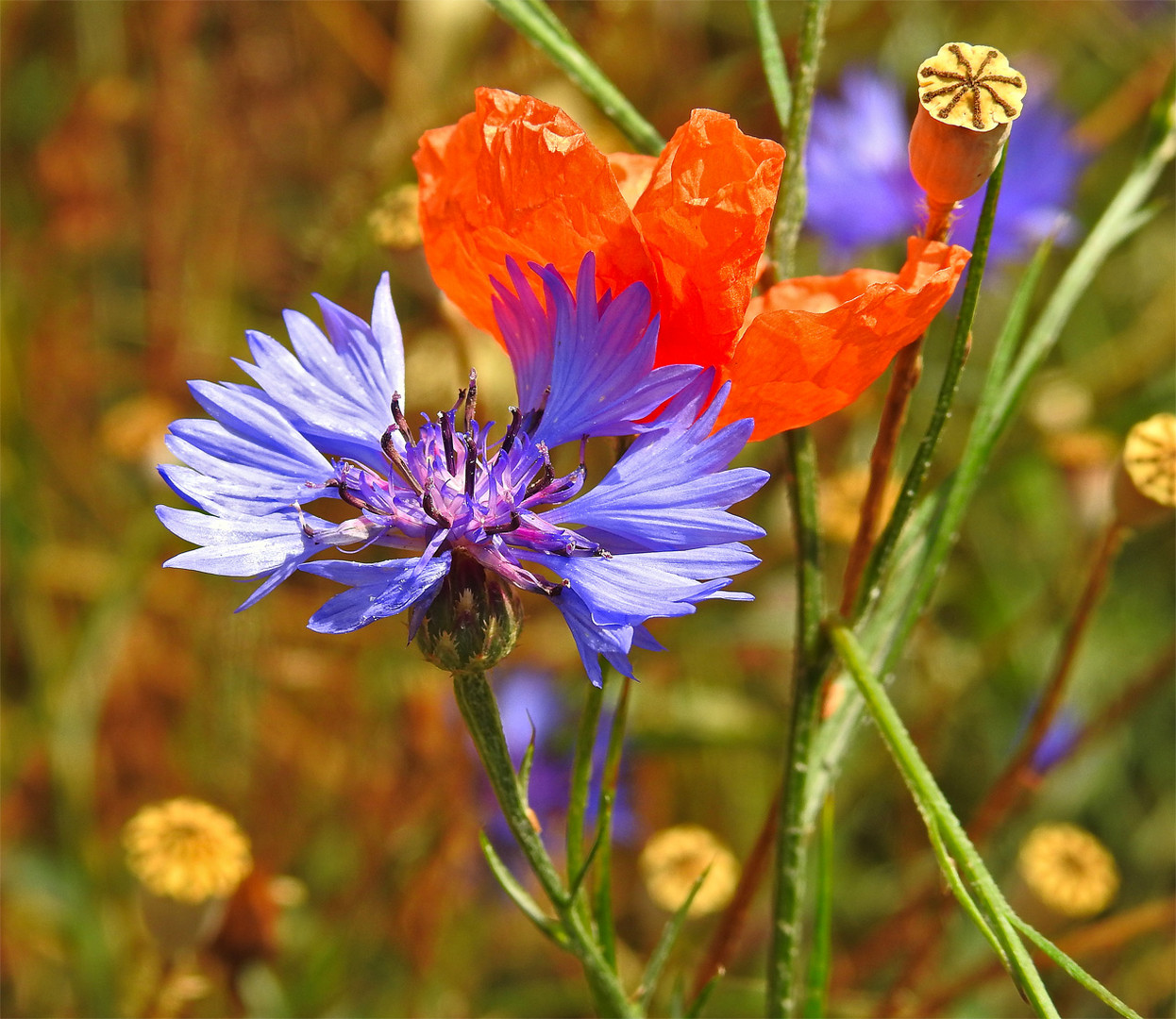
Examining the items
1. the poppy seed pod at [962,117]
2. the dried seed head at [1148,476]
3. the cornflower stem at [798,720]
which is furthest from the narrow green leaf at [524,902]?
the dried seed head at [1148,476]

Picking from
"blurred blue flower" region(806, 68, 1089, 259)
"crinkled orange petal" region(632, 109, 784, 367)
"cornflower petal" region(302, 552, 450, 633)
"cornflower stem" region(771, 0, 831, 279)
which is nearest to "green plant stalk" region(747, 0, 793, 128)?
"cornflower stem" region(771, 0, 831, 279)

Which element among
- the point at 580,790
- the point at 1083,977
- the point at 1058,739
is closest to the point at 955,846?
the point at 1083,977

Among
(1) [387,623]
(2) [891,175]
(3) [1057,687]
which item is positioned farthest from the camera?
(2) [891,175]

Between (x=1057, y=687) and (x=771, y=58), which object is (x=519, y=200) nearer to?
(x=771, y=58)

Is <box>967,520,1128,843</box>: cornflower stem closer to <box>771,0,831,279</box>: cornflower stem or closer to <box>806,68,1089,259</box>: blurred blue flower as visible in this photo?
<box>771,0,831,279</box>: cornflower stem

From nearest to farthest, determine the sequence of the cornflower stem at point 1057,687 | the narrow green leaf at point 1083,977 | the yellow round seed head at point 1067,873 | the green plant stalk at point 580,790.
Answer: the narrow green leaf at point 1083,977 → the green plant stalk at point 580,790 → the cornflower stem at point 1057,687 → the yellow round seed head at point 1067,873

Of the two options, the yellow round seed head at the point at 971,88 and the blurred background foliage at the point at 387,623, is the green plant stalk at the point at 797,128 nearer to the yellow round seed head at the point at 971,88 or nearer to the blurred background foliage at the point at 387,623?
the yellow round seed head at the point at 971,88
